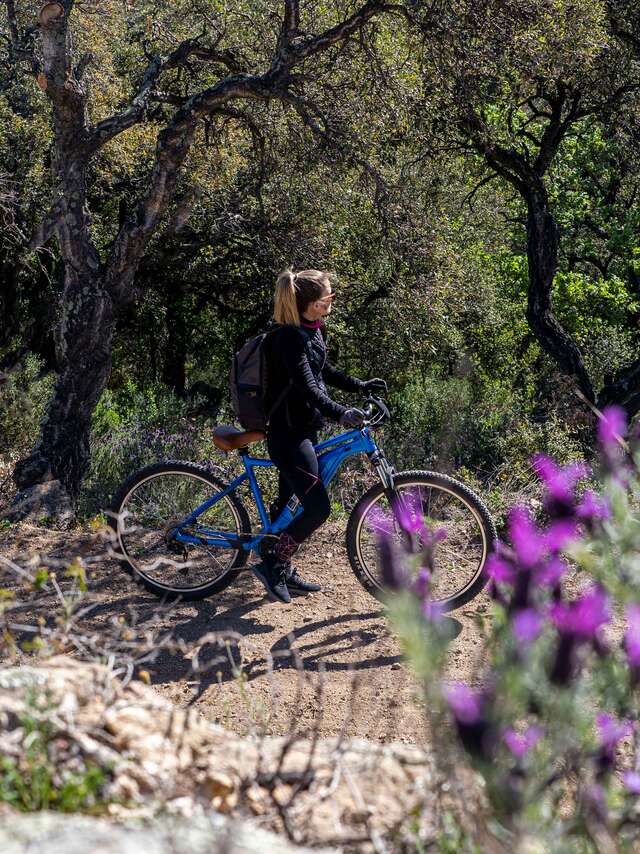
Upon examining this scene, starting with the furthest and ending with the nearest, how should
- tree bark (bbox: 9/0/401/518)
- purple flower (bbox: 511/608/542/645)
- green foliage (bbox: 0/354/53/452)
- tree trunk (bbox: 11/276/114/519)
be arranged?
green foliage (bbox: 0/354/53/452) → tree trunk (bbox: 11/276/114/519) → tree bark (bbox: 9/0/401/518) → purple flower (bbox: 511/608/542/645)

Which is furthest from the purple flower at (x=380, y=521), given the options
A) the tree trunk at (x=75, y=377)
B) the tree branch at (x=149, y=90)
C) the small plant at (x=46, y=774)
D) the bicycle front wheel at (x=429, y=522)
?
the tree branch at (x=149, y=90)

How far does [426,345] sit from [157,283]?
4.38 metres

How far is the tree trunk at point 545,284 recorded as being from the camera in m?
12.6

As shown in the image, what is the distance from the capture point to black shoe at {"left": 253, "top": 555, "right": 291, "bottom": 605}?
521 cm

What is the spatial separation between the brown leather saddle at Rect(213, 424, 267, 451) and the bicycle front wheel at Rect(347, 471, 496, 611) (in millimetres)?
682

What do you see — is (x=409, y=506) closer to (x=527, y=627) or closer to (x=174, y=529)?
(x=174, y=529)

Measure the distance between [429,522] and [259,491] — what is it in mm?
970

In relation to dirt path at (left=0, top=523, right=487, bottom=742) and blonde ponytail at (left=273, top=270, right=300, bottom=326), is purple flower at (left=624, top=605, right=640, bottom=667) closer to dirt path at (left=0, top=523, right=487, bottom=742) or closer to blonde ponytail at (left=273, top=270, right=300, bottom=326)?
dirt path at (left=0, top=523, right=487, bottom=742)

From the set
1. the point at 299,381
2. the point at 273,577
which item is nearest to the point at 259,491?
the point at 273,577

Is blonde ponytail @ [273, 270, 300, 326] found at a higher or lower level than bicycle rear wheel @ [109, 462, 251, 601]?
higher

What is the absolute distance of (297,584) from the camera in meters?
5.52

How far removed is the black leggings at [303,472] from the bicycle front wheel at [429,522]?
0.24 m

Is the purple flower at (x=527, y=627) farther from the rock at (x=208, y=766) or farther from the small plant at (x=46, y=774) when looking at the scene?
the small plant at (x=46, y=774)

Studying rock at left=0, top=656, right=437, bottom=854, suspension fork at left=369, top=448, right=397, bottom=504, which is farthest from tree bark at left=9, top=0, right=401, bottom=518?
rock at left=0, top=656, right=437, bottom=854
